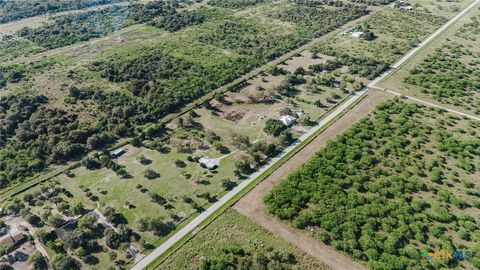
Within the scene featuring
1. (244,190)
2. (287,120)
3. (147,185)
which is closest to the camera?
(244,190)

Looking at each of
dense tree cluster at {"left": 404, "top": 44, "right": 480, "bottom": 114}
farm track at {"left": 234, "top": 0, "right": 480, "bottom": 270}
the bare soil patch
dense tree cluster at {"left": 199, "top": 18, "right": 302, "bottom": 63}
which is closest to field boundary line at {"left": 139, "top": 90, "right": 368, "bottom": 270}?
farm track at {"left": 234, "top": 0, "right": 480, "bottom": 270}

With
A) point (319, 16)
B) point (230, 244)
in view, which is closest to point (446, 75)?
point (319, 16)

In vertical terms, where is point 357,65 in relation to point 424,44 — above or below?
above

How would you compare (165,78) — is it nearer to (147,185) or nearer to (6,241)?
(147,185)

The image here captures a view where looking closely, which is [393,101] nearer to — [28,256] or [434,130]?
[434,130]

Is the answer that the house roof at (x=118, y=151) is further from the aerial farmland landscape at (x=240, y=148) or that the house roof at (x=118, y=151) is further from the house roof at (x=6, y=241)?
the house roof at (x=6, y=241)

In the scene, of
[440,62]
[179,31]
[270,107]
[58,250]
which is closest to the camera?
[58,250]

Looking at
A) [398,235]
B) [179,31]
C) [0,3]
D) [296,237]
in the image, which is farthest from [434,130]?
[0,3]
